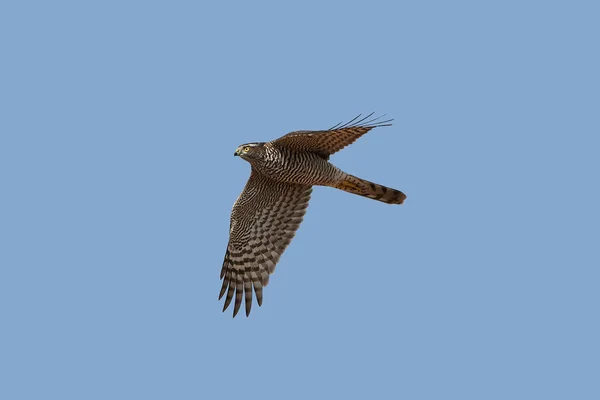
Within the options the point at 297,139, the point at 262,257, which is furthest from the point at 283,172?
the point at 262,257

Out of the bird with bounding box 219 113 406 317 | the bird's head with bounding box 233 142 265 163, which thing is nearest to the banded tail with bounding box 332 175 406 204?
the bird with bounding box 219 113 406 317

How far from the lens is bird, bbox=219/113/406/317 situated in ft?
50.8

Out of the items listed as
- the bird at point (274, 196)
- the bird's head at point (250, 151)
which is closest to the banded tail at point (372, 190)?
the bird at point (274, 196)

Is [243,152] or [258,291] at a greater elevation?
[243,152]

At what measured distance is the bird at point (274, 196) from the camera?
15484 millimetres

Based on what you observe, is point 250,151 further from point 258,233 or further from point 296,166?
point 258,233

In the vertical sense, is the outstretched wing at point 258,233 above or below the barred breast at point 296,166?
below

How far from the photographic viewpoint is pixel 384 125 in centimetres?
1459

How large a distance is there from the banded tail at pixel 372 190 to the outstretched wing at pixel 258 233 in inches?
28.2

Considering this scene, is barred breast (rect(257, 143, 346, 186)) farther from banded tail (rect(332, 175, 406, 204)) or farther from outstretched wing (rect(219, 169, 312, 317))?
outstretched wing (rect(219, 169, 312, 317))

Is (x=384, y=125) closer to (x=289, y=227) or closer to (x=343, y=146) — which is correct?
(x=343, y=146)

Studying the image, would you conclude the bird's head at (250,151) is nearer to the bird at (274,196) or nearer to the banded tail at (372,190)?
the bird at (274,196)

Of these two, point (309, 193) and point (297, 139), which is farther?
point (309, 193)

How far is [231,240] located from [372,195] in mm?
2487
